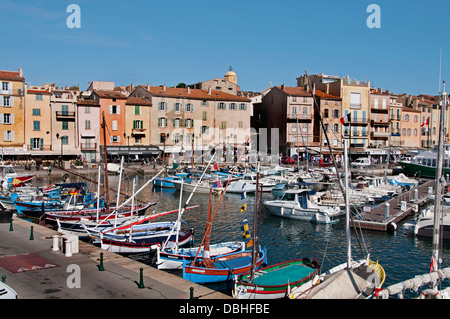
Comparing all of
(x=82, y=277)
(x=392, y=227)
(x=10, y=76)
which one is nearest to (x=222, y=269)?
(x=82, y=277)

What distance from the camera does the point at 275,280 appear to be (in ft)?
55.4

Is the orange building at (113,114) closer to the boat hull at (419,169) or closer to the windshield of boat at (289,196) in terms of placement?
the windshield of boat at (289,196)

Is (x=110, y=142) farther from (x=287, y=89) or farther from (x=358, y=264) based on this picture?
(x=358, y=264)

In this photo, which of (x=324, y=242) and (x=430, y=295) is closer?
(x=430, y=295)

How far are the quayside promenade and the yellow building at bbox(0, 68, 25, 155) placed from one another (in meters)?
45.8

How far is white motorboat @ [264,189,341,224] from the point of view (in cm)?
3256

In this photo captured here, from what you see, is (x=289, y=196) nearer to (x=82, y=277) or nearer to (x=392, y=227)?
(x=392, y=227)

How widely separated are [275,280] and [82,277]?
741cm

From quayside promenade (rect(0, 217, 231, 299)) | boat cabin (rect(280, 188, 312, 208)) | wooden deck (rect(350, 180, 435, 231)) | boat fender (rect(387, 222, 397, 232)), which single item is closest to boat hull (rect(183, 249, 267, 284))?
quayside promenade (rect(0, 217, 231, 299))

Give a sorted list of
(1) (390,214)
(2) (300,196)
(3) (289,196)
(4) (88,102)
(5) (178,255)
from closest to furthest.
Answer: (5) (178,255), (1) (390,214), (2) (300,196), (3) (289,196), (4) (88,102)

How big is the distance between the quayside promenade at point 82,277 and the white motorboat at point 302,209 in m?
17.6

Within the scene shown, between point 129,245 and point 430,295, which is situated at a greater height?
point 430,295

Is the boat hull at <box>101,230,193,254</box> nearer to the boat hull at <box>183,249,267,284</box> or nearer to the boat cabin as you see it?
the boat hull at <box>183,249,267,284</box>

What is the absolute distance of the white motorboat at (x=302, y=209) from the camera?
3256 cm
